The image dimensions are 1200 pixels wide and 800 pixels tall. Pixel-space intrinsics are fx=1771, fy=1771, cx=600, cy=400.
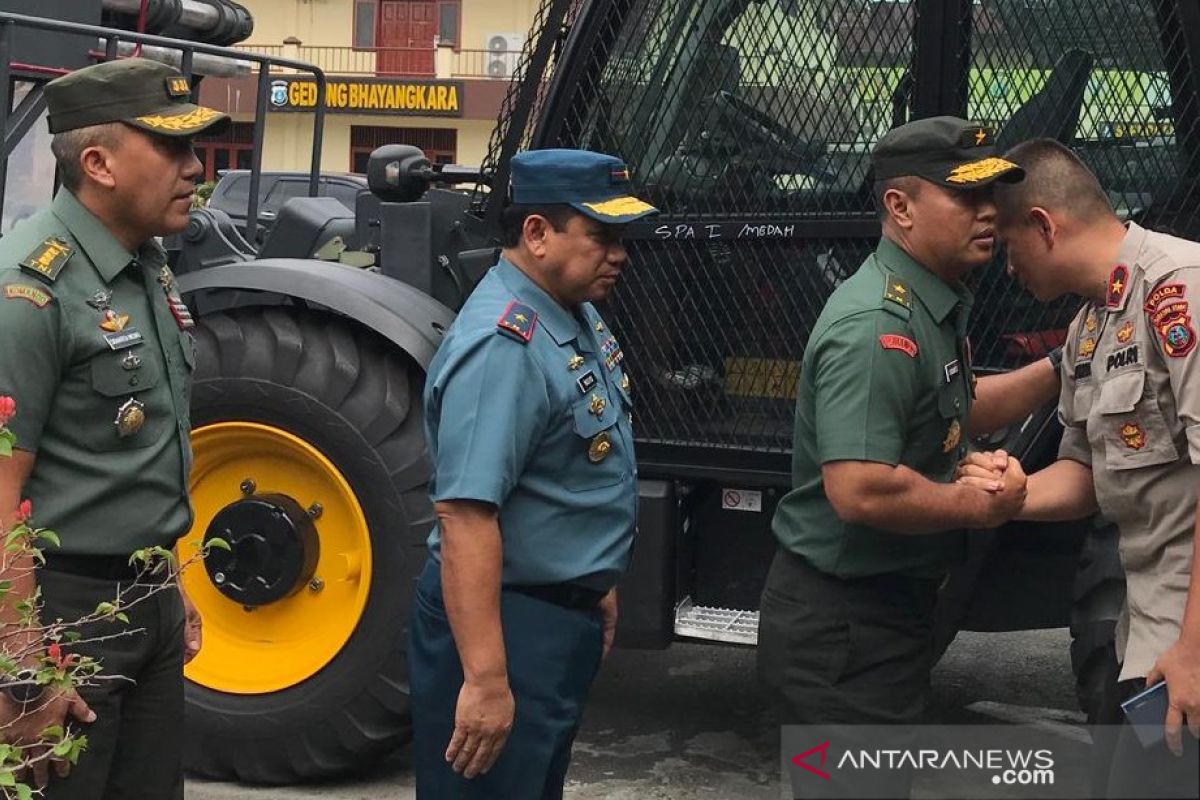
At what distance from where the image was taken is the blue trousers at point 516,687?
10.4 feet

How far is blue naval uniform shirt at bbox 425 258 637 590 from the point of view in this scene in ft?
9.92

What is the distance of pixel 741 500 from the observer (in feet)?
14.6

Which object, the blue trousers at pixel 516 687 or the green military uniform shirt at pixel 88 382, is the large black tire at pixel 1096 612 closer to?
the blue trousers at pixel 516 687

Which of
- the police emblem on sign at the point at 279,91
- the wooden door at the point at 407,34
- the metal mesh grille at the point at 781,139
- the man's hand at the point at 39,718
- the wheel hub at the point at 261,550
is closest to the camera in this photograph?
the man's hand at the point at 39,718

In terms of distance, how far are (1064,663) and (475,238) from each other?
2.61 m

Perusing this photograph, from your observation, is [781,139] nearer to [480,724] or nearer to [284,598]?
[284,598]

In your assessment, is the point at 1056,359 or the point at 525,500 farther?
the point at 1056,359

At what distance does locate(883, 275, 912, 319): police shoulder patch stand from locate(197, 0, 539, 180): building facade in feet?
91.6

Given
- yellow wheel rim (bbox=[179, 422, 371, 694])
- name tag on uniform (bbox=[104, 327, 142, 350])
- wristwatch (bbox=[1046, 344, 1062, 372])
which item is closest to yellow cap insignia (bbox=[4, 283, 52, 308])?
name tag on uniform (bbox=[104, 327, 142, 350])

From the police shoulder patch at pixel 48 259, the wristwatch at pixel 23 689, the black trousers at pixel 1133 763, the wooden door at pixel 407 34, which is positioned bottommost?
the wooden door at pixel 407 34

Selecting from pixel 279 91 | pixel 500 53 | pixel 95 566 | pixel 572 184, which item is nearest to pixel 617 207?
pixel 572 184

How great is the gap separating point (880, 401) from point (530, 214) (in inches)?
28.2

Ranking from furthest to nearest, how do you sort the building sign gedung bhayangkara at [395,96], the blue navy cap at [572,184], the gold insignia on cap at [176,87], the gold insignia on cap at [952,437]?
the building sign gedung bhayangkara at [395,96]
the gold insignia on cap at [952,437]
the blue navy cap at [572,184]
the gold insignia on cap at [176,87]

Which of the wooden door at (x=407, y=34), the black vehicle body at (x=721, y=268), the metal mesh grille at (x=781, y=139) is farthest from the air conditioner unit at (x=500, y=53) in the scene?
A: the metal mesh grille at (x=781, y=139)
